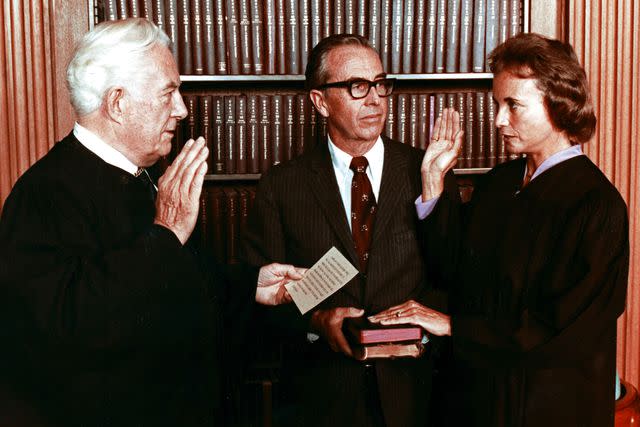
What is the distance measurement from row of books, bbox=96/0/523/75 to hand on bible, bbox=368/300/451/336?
1.32 metres

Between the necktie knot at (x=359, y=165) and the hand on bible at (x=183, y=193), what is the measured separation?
2.32 ft

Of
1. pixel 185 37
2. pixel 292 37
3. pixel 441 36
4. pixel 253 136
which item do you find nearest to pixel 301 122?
pixel 253 136

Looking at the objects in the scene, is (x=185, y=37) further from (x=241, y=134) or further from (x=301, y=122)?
(x=301, y=122)

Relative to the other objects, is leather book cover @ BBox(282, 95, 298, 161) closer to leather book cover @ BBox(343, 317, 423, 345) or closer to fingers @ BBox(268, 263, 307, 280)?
fingers @ BBox(268, 263, 307, 280)

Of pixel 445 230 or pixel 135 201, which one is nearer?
Answer: pixel 135 201

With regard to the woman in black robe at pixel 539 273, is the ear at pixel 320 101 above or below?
above

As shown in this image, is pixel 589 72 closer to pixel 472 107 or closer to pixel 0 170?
pixel 472 107

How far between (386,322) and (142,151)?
803 millimetres

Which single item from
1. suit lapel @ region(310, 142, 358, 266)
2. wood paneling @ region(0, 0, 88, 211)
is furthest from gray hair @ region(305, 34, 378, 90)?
wood paneling @ region(0, 0, 88, 211)

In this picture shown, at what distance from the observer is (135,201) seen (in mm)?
1843

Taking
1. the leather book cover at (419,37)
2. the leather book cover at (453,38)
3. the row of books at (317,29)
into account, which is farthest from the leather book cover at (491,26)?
the leather book cover at (419,37)

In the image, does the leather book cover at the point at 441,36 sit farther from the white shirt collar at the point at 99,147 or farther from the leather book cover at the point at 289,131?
the white shirt collar at the point at 99,147

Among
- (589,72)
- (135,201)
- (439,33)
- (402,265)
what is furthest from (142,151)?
(589,72)

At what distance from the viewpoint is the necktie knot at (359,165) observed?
2363mm
